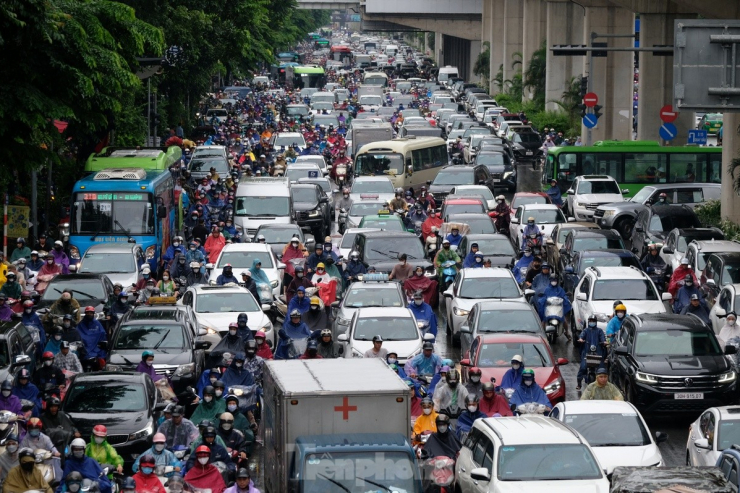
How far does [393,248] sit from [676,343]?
34.3 ft

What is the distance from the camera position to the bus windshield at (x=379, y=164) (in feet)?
157

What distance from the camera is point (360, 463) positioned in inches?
529

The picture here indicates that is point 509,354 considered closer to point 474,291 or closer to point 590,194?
point 474,291

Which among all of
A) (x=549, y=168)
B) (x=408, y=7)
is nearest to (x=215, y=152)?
(x=549, y=168)

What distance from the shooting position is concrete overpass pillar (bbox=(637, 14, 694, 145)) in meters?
56.5

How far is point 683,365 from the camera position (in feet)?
68.4

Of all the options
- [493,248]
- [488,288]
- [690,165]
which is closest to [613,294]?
[488,288]

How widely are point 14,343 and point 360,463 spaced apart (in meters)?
9.71

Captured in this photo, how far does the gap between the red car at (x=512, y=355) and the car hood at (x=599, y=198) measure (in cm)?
2143

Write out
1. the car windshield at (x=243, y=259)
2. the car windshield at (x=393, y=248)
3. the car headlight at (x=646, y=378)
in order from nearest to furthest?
the car headlight at (x=646, y=378) → the car windshield at (x=243, y=259) → the car windshield at (x=393, y=248)

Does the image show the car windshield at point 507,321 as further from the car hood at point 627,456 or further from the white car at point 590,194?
the white car at point 590,194

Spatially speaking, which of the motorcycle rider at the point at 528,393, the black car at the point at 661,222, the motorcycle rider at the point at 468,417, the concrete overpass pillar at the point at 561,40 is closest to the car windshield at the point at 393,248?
the black car at the point at 661,222

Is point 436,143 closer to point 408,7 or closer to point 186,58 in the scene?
point 186,58

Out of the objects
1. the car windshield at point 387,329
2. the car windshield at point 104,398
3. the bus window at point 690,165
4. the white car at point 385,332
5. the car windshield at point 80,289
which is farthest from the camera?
the bus window at point 690,165
